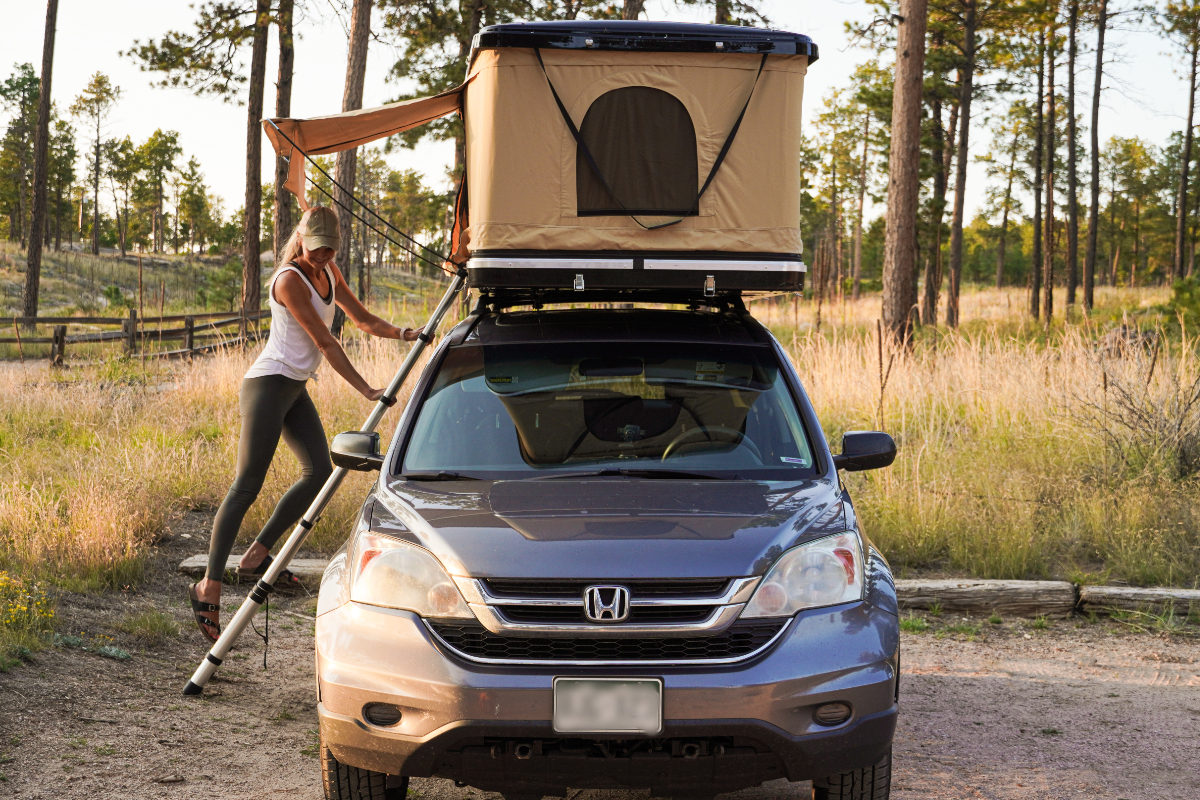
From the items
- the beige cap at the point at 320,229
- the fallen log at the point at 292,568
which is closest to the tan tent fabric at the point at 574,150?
the beige cap at the point at 320,229

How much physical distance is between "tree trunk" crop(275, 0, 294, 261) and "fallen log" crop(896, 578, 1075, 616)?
51.7 ft

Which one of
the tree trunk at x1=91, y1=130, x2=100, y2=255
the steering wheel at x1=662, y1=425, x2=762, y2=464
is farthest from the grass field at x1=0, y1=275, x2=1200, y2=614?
the tree trunk at x1=91, y1=130, x2=100, y2=255

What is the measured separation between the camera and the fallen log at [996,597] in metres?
5.93

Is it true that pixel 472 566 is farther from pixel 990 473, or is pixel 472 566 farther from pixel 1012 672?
pixel 990 473

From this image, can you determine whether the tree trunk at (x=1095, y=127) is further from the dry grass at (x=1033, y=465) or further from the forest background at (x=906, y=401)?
the dry grass at (x=1033, y=465)

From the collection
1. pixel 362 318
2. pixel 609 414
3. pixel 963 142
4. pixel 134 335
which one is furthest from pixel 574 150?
pixel 963 142

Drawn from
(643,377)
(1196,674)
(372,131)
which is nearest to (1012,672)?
(1196,674)

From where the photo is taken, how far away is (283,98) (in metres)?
22.3

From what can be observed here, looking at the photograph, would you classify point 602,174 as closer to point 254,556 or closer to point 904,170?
point 254,556

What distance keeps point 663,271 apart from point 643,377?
55 cm

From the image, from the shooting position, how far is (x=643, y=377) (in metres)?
3.92

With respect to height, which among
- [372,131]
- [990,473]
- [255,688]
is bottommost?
[255,688]

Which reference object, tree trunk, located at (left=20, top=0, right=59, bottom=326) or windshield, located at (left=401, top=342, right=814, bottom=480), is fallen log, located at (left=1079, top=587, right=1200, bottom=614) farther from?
tree trunk, located at (left=20, top=0, right=59, bottom=326)

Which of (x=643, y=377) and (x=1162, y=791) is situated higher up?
(x=643, y=377)
